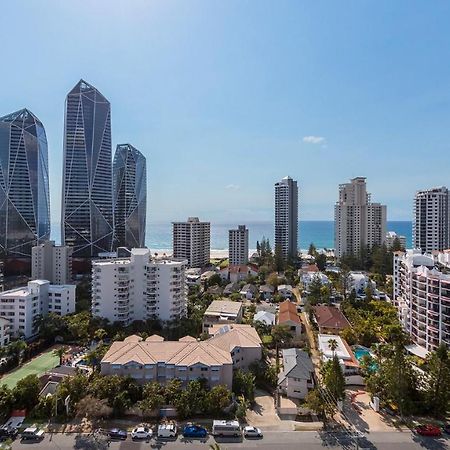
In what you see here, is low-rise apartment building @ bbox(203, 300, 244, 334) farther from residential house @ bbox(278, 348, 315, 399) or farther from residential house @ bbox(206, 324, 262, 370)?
residential house @ bbox(278, 348, 315, 399)

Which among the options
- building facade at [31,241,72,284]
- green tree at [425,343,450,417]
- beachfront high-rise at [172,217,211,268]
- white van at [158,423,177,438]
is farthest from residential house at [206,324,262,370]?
beachfront high-rise at [172,217,211,268]

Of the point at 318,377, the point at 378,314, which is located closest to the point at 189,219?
the point at 378,314

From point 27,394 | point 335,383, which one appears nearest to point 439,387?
point 335,383

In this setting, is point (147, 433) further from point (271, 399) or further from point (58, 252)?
point (58, 252)

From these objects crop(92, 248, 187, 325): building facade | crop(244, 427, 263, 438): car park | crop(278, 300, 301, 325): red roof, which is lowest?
crop(244, 427, 263, 438): car park

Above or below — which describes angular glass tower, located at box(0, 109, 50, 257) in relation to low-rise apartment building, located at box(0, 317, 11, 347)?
above

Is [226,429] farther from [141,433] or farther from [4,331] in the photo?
[4,331]

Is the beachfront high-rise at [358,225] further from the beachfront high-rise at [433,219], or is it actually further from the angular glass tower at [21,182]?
the angular glass tower at [21,182]

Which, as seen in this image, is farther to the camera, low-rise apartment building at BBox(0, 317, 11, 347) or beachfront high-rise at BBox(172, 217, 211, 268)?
beachfront high-rise at BBox(172, 217, 211, 268)
